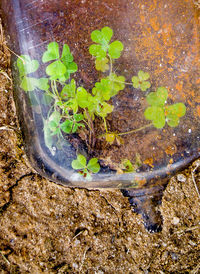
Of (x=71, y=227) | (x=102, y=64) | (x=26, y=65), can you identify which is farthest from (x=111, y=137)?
(x=71, y=227)

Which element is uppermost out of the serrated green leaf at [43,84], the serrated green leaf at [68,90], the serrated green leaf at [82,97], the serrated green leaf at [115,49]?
the serrated green leaf at [115,49]

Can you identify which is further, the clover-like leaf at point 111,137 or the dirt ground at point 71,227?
the dirt ground at point 71,227

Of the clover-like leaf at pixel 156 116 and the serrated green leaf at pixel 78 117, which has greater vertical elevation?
the serrated green leaf at pixel 78 117

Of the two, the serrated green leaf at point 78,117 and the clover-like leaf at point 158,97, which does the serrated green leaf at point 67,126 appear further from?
the clover-like leaf at point 158,97

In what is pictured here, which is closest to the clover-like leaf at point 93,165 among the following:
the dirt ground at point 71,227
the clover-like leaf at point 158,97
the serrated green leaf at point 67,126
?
the serrated green leaf at point 67,126

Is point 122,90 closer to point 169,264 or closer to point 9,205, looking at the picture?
point 9,205

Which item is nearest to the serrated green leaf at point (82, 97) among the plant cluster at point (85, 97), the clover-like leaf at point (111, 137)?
the plant cluster at point (85, 97)

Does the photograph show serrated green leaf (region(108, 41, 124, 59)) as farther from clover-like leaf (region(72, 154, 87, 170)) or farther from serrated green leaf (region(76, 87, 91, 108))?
clover-like leaf (region(72, 154, 87, 170))
